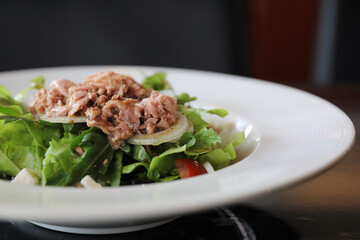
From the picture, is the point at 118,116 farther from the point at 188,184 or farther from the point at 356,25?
the point at 356,25

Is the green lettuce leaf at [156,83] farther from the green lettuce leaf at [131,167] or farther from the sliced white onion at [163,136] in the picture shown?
the green lettuce leaf at [131,167]

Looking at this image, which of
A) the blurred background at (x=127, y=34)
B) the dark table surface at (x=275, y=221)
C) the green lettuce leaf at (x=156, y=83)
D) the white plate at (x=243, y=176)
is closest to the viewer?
the white plate at (x=243, y=176)

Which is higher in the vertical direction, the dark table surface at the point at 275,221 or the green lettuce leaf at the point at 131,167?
the green lettuce leaf at the point at 131,167

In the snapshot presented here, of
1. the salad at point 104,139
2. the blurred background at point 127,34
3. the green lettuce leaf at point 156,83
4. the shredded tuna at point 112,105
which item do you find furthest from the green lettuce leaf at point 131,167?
the blurred background at point 127,34

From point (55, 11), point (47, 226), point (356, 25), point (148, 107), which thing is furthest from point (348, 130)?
point (356, 25)

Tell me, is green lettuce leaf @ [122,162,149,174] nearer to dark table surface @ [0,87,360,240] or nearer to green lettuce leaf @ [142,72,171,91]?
dark table surface @ [0,87,360,240]

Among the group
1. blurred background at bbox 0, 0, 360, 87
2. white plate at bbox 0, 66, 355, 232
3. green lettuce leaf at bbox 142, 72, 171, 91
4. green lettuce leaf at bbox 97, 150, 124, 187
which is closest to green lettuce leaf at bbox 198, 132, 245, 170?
white plate at bbox 0, 66, 355, 232

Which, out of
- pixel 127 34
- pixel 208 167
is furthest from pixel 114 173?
pixel 127 34
